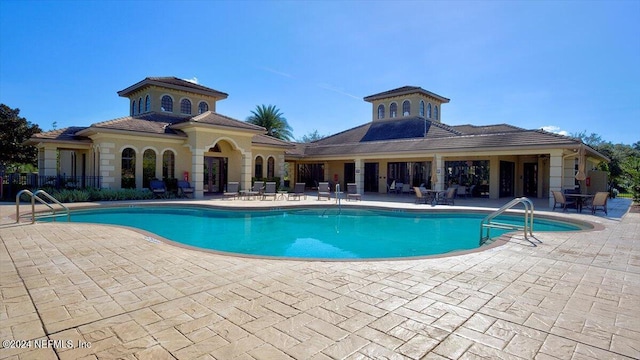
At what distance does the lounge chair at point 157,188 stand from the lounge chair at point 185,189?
2.87ft

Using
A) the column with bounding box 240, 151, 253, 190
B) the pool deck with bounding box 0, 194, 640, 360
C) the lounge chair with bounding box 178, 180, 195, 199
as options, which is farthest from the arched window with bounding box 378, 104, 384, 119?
the pool deck with bounding box 0, 194, 640, 360

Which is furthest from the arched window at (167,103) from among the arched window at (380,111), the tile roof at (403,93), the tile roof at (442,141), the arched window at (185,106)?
the arched window at (380,111)

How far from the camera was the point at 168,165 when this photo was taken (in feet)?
66.3

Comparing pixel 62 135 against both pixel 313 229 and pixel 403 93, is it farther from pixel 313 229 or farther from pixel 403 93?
pixel 403 93

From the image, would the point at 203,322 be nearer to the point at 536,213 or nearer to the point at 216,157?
the point at 536,213

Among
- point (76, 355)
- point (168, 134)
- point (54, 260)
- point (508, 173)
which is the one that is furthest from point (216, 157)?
point (76, 355)

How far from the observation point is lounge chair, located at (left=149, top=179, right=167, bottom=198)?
1834 centimetres

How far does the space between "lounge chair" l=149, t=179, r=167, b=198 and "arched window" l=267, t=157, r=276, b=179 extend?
25.9 feet

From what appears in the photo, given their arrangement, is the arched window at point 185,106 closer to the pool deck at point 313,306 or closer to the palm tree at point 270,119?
the palm tree at point 270,119

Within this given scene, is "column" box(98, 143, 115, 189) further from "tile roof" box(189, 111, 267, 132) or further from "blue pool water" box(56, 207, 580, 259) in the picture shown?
"tile roof" box(189, 111, 267, 132)

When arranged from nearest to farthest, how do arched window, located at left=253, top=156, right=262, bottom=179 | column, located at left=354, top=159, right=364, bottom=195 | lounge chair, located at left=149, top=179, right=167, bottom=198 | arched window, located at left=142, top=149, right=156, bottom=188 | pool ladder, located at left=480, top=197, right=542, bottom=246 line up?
pool ladder, located at left=480, top=197, right=542, bottom=246 → lounge chair, located at left=149, top=179, right=167, bottom=198 → arched window, located at left=142, top=149, right=156, bottom=188 → column, located at left=354, top=159, right=364, bottom=195 → arched window, located at left=253, top=156, right=262, bottom=179

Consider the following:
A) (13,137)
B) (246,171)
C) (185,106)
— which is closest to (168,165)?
(246,171)

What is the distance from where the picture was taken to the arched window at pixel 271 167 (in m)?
25.0

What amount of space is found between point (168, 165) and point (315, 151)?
11.1m
